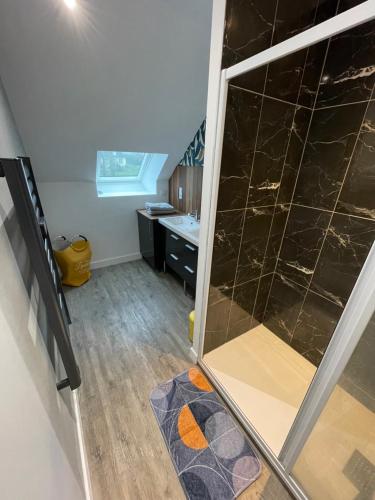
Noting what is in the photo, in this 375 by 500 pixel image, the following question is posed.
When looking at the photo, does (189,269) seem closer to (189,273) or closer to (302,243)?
(189,273)

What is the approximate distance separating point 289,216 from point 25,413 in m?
1.79

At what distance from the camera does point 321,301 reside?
61.0 inches

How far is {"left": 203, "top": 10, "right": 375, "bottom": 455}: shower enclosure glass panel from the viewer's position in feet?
3.84

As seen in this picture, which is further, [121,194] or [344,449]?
[121,194]

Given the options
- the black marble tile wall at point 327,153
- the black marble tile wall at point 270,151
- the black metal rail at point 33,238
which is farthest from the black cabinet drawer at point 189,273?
the black metal rail at point 33,238

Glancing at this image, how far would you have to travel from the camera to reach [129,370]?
1.64 meters

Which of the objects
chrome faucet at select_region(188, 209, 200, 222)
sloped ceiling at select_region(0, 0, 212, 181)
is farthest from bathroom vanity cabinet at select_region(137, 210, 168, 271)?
sloped ceiling at select_region(0, 0, 212, 181)

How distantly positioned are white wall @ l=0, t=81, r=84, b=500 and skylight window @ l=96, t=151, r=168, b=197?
2.08m

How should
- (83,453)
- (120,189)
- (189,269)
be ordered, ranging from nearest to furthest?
(83,453), (189,269), (120,189)

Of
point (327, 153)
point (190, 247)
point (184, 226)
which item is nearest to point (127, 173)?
point (184, 226)

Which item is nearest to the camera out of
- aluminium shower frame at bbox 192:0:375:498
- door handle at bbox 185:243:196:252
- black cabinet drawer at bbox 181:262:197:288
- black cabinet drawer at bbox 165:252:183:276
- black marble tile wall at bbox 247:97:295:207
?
aluminium shower frame at bbox 192:0:375:498

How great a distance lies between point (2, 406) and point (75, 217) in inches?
99.7

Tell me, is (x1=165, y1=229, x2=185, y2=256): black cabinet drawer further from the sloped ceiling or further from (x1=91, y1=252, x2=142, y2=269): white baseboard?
the sloped ceiling

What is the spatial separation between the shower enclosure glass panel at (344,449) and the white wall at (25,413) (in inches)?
40.8
